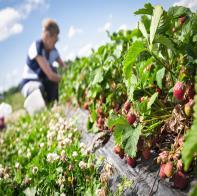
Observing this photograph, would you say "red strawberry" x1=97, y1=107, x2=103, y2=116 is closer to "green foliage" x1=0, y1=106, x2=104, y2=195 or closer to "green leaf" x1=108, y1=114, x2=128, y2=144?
"green foliage" x1=0, y1=106, x2=104, y2=195

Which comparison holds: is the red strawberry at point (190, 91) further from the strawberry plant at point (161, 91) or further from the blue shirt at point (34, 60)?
the blue shirt at point (34, 60)

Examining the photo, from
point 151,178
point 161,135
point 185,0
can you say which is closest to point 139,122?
point 161,135

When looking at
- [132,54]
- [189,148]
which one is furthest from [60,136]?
[189,148]

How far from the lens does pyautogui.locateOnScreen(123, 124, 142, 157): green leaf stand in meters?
1.94

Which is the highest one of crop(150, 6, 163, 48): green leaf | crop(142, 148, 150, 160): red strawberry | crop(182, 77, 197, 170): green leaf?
crop(150, 6, 163, 48): green leaf

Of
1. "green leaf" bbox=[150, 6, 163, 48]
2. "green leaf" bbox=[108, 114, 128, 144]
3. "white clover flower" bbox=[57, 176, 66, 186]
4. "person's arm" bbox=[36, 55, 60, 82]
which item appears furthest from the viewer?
"person's arm" bbox=[36, 55, 60, 82]

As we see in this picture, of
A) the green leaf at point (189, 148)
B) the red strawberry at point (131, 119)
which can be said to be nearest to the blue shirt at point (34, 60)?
the red strawberry at point (131, 119)

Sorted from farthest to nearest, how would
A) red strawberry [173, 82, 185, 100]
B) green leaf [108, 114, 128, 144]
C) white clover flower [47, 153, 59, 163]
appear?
1. white clover flower [47, 153, 59, 163]
2. green leaf [108, 114, 128, 144]
3. red strawberry [173, 82, 185, 100]

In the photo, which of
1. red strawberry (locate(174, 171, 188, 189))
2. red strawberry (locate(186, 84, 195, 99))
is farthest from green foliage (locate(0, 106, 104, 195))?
red strawberry (locate(186, 84, 195, 99))

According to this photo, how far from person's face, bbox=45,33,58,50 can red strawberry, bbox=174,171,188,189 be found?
530 centimetres

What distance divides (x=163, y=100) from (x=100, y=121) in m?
0.80

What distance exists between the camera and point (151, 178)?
1914 mm

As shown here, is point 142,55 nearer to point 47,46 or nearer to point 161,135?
point 161,135

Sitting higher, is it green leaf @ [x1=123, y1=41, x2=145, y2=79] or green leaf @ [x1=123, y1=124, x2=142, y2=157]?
green leaf @ [x1=123, y1=41, x2=145, y2=79]
